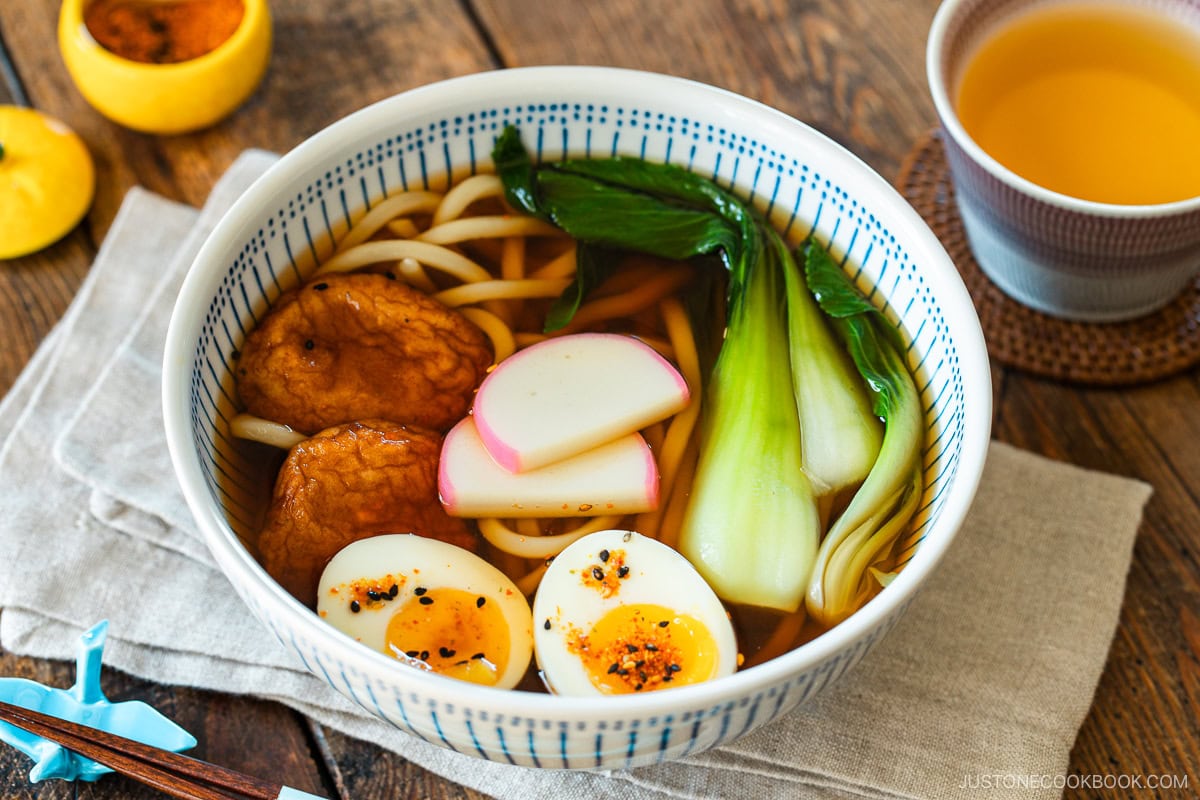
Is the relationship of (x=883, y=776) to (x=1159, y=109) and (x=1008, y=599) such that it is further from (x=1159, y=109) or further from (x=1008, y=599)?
(x=1159, y=109)

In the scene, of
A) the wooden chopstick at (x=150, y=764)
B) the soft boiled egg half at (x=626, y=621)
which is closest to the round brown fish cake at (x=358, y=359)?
the soft boiled egg half at (x=626, y=621)

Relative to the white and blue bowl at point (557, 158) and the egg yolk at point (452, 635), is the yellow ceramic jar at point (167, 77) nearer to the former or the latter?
the white and blue bowl at point (557, 158)

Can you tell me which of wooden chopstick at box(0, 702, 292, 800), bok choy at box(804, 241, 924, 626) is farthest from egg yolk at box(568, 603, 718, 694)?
wooden chopstick at box(0, 702, 292, 800)

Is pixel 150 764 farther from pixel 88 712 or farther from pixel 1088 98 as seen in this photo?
pixel 1088 98

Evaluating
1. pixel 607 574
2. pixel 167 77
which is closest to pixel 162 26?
pixel 167 77

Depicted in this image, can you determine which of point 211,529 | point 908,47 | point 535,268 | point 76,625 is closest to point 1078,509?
point 535,268

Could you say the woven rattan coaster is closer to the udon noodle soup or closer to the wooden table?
the wooden table
